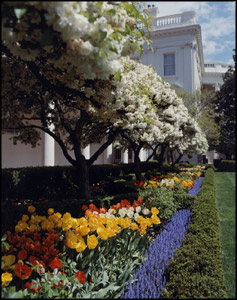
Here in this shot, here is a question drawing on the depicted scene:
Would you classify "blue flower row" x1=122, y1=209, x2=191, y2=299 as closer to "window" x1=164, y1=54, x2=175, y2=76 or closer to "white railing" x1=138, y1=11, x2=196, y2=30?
"window" x1=164, y1=54, x2=175, y2=76

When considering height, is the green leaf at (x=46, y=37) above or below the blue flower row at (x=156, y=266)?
above

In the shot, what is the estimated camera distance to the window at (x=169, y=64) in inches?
1072

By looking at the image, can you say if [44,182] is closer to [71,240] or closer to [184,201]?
[184,201]

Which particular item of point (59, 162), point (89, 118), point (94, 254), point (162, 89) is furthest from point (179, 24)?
point (94, 254)

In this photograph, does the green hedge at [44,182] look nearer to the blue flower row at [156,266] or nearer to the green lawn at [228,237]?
the green lawn at [228,237]

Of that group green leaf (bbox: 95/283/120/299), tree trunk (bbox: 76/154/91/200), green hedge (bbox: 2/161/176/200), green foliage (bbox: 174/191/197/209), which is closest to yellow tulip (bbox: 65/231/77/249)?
green leaf (bbox: 95/283/120/299)

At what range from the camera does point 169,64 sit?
2744 cm

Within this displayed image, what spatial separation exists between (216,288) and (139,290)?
28.3 inches

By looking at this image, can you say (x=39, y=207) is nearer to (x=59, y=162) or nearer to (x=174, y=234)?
(x=174, y=234)

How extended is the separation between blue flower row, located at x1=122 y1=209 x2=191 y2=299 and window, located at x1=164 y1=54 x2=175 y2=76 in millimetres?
24352

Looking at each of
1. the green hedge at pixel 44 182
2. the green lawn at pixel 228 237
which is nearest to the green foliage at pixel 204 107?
the green hedge at pixel 44 182

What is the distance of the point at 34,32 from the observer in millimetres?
1875

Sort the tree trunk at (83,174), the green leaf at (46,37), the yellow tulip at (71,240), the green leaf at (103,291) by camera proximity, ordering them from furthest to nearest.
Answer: the tree trunk at (83,174) → the yellow tulip at (71,240) → the green leaf at (103,291) → the green leaf at (46,37)

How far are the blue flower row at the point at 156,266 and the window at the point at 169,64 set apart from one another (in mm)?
24352
